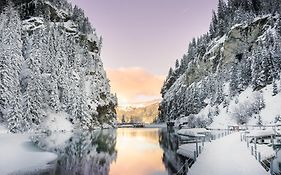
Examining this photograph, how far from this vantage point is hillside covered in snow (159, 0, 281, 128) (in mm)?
79500

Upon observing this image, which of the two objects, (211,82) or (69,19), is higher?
(69,19)

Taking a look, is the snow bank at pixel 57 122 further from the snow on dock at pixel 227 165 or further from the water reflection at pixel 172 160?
the snow on dock at pixel 227 165

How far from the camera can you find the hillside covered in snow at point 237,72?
79.5 m

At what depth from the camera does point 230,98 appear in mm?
96500

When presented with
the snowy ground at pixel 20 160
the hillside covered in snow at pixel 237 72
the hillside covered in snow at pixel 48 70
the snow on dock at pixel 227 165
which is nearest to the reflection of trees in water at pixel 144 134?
the hillside covered in snow at pixel 48 70

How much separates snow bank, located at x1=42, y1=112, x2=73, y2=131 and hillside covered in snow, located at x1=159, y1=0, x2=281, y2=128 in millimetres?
38205

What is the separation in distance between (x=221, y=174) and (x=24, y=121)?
5455cm

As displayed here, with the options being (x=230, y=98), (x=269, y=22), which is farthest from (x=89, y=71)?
(x=269, y=22)

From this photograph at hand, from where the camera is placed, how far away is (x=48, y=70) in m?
91.8

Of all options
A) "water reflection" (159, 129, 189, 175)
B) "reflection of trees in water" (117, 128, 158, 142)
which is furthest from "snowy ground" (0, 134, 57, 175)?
"reflection of trees in water" (117, 128, 158, 142)

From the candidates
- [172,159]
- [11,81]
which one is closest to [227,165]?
[172,159]

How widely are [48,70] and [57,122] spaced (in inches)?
645

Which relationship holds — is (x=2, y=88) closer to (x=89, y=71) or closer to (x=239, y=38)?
(x=89, y=71)

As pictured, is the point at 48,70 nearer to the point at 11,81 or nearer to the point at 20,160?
the point at 11,81
